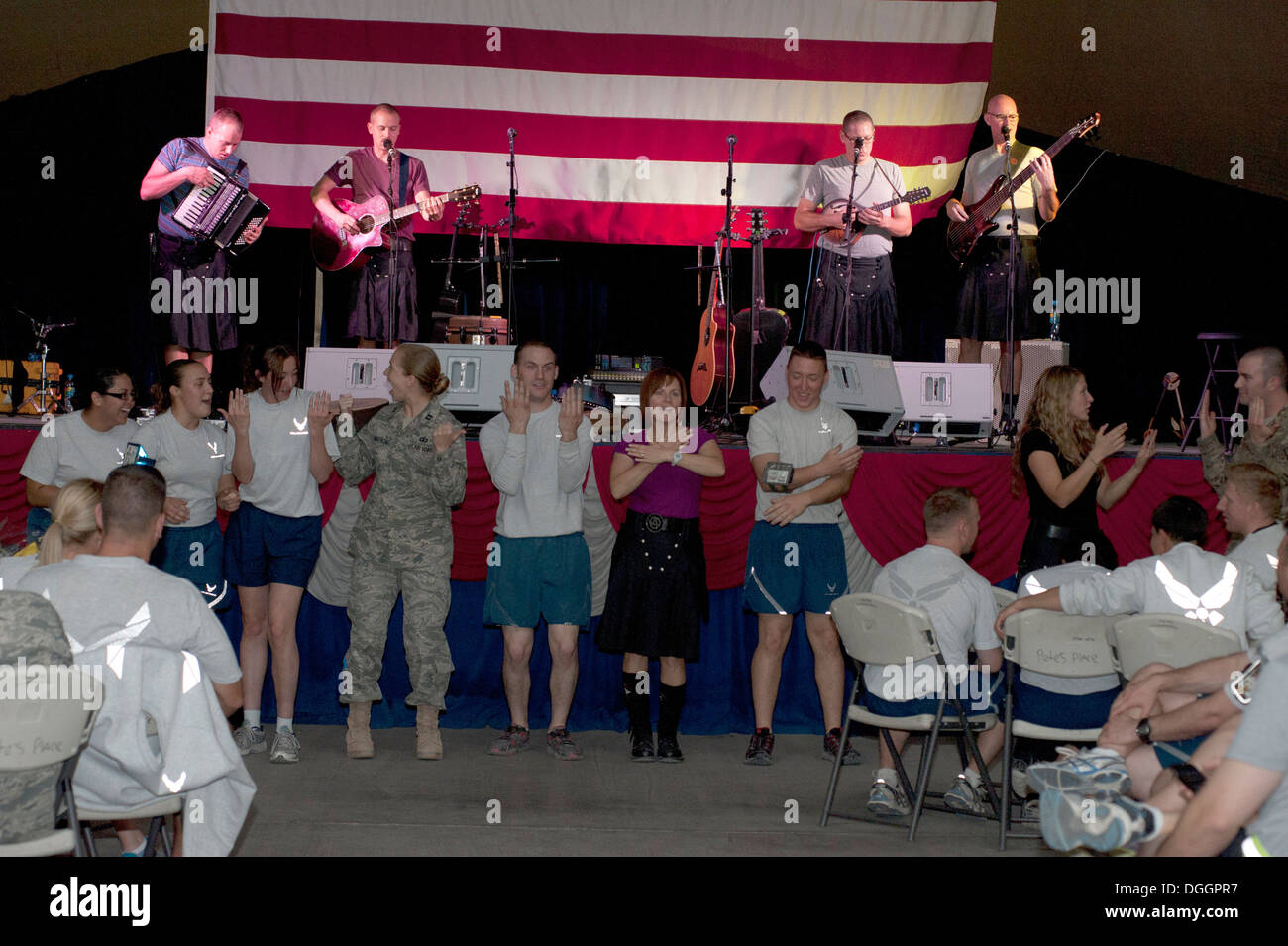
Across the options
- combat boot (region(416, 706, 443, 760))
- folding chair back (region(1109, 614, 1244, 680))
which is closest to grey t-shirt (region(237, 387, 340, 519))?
combat boot (region(416, 706, 443, 760))

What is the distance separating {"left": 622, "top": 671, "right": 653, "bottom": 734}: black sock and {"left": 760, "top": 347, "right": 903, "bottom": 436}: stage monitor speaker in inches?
73.1

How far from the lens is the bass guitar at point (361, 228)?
27.2 ft

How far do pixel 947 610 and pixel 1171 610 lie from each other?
2.80 ft

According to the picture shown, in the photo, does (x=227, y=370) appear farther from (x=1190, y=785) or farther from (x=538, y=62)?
(x=1190, y=785)

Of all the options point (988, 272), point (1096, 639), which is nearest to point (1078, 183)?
point (988, 272)

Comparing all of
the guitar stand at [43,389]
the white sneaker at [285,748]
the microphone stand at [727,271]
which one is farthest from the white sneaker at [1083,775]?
the guitar stand at [43,389]

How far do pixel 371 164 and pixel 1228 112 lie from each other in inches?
255

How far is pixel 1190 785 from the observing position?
2.77 metres

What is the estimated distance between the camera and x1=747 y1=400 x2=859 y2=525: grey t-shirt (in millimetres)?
5941

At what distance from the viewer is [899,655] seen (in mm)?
4543

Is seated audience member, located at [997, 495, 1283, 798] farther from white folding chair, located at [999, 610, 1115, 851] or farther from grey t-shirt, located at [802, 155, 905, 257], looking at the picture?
grey t-shirt, located at [802, 155, 905, 257]

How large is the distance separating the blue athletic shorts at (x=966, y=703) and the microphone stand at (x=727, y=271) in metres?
2.79

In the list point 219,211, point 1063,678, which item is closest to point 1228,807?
point 1063,678

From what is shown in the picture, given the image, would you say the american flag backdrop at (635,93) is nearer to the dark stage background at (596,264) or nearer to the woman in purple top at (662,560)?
the dark stage background at (596,264)
